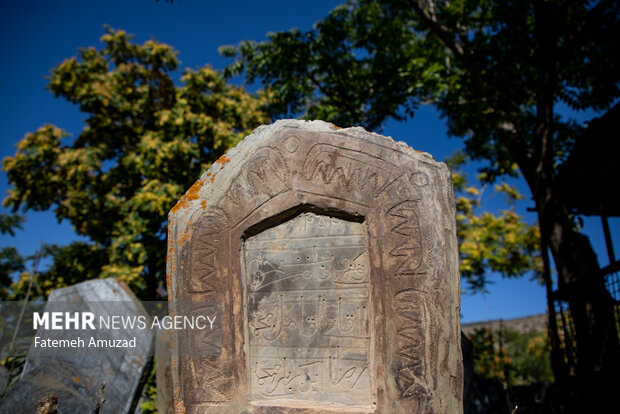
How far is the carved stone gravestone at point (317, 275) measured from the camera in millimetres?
2730

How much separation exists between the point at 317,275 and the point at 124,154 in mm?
8036

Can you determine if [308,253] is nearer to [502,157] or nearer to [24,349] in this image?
[24,349]

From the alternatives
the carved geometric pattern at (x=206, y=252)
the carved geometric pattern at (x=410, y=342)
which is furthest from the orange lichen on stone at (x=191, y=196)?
the carved geometric pattern at (x=410, y=342)

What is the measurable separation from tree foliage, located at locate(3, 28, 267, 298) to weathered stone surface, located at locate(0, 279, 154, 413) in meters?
3.04

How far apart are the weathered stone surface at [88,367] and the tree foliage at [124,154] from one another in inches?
120

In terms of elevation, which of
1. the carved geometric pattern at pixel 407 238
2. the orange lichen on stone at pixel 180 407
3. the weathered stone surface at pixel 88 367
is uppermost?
the carved geometric pattern at pixel 407 238

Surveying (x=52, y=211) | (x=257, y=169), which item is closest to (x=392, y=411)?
(x=257, y=169)

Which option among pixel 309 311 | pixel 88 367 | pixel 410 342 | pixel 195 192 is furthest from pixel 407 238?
pixel 88 367

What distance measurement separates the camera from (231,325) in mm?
2986

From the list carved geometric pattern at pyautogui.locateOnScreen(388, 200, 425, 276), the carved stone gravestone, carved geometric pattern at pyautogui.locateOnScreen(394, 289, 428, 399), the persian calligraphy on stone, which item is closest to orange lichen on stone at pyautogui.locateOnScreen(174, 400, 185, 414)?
the carved stone gravestone

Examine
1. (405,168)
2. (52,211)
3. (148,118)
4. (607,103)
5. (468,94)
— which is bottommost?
(405,168)

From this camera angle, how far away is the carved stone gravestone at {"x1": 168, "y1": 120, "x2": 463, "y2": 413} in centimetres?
273

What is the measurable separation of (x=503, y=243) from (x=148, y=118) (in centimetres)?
769

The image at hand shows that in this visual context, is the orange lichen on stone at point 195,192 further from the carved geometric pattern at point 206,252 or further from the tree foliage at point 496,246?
the tree foliage at point 496,246
